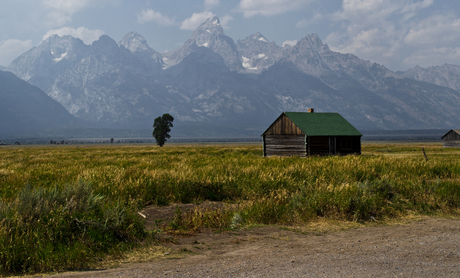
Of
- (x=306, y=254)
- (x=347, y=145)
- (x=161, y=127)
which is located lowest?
(x=306, y=254)

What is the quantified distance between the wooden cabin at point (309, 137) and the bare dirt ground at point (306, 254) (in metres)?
29.7

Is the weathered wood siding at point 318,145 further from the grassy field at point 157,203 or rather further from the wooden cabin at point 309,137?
the grassy field at point 157,203

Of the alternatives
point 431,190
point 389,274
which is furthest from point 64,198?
point 431,190

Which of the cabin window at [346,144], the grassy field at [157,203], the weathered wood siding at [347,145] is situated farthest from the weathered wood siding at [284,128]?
the grassy field at [157,203]

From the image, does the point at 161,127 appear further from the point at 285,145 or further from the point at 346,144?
the point at 346,144

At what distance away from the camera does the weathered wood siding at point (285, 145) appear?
128ft

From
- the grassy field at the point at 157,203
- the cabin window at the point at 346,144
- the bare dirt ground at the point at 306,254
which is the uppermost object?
the cabin window at the point at 346,144

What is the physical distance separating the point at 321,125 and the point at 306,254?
3598 centimetres

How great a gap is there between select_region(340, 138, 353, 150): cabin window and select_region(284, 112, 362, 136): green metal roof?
3.17 ft

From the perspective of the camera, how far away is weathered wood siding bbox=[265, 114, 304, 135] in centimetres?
3948

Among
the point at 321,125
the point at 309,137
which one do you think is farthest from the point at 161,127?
the point at 309,137

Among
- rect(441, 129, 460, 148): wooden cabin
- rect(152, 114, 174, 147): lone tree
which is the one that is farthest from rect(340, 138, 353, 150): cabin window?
rect(152, 114, 174, 147): lone tree

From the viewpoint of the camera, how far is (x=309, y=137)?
125ft

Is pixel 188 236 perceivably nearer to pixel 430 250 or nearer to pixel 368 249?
pixel 368 249
